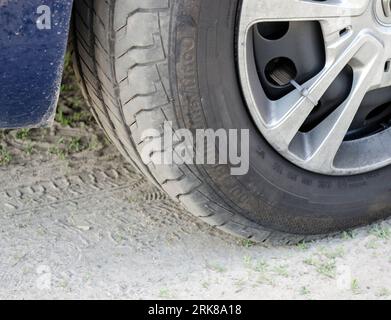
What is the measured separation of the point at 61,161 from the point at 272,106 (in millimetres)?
1115

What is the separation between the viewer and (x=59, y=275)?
Answer: 8.91 ft

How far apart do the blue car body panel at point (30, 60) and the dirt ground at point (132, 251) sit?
574 millimetres

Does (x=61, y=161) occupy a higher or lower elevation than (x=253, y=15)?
lower

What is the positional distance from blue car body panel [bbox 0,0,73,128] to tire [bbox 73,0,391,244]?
189mm

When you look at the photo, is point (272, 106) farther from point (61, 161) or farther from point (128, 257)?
point (61, 161)

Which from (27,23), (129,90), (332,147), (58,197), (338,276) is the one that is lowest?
(338,276)

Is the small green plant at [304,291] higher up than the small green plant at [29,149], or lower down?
lower down

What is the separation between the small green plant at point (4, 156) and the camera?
3.43m

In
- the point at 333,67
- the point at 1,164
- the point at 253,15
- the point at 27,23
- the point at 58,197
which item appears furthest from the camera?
the point at 1,164

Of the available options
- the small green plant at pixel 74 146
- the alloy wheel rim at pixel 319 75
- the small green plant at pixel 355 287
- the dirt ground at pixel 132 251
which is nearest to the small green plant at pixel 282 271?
the dirt ground at pixel 132 251

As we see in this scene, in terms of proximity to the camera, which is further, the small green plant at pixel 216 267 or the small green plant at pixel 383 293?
the small green plant at pixel 216 267

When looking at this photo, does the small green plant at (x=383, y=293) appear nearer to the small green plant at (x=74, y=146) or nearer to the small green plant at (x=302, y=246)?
the small green plant at (x=302, y=246)

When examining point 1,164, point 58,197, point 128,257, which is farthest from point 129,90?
point 1,164

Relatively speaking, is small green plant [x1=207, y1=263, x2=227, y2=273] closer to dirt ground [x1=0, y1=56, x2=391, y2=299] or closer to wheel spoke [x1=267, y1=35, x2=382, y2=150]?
dirt ground [x1=0, y1=56, x2=391, y2=299]
